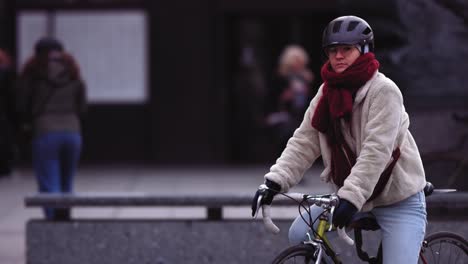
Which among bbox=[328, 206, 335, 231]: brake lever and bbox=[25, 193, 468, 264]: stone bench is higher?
bbox=[328, 206, 335, 231]: brake lever

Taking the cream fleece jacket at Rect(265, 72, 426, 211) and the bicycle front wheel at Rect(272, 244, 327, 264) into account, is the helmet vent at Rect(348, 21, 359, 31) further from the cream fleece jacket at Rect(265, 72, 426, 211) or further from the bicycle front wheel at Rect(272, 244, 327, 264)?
the bicycle front wheel at Rect(272, 244, 327, 264)

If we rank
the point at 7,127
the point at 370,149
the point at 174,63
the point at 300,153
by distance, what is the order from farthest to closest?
the point at 174,63 < the point at 7,127 < the point at 300,153 < the point at 370,149

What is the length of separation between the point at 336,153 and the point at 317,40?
1085cm

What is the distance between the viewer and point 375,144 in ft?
15.6

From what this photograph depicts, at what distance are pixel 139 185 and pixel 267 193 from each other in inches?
326

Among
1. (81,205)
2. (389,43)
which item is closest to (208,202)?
(81,205)

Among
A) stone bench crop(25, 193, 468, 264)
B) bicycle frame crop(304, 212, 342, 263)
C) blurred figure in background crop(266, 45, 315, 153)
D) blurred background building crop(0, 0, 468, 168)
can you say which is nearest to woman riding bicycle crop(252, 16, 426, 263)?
bicycle frame crop(304, 212, 342, 263)

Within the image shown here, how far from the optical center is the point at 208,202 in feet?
24.5

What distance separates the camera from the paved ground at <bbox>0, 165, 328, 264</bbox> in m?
10.5

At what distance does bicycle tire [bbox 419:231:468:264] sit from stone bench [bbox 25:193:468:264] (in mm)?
2196

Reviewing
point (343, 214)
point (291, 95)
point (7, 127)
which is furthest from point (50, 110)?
point (343, 214)

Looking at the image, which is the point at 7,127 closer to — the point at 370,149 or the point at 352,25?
the point at 352,25

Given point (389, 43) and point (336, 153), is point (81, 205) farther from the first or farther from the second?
point (336, 153)

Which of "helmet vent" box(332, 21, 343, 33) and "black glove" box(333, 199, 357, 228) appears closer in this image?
"black glove" box(333, 199, 357, 228)
